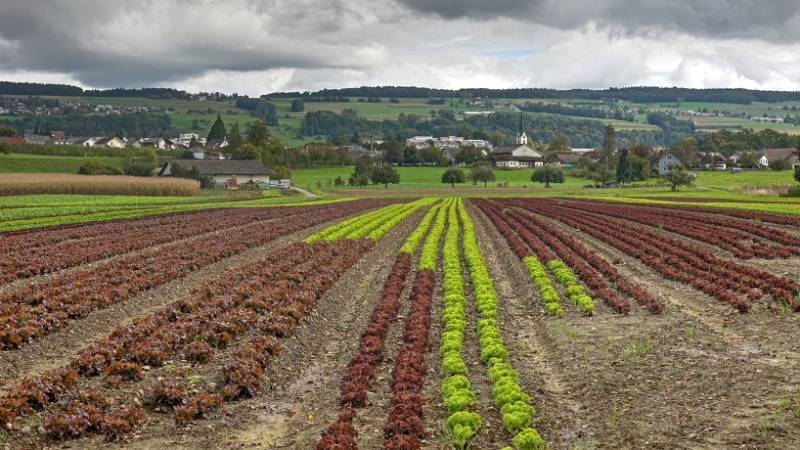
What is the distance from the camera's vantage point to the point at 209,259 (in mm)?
31312

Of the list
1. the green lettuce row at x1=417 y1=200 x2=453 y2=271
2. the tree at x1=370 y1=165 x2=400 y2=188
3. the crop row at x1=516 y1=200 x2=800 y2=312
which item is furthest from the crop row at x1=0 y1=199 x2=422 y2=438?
the tree at x1=370 y1=165 x2=400 y2=188

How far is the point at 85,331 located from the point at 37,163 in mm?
107640

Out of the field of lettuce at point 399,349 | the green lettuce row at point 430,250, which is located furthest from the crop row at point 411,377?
the green lettuce row at point 430,250

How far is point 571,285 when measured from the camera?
80.3 feet

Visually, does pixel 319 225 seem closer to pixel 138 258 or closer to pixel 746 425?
pixel 138 258

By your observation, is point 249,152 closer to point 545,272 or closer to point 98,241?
point 98,241

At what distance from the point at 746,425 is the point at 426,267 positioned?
1783cm

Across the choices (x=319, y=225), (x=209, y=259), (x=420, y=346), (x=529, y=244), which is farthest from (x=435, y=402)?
(x=319, y=225)

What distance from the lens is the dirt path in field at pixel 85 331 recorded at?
→ 1599 centimetres

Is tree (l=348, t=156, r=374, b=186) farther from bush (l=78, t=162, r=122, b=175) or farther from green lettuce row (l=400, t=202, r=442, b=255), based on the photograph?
green lettuce row (l=400, t=202, r=442, b=255)

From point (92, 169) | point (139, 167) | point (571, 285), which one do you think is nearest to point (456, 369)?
point (571, 285)

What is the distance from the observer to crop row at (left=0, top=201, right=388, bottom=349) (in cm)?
1842

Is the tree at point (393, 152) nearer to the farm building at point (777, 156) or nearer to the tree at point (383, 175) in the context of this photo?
the tree at point (383, 175)

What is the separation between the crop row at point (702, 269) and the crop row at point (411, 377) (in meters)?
8.95
